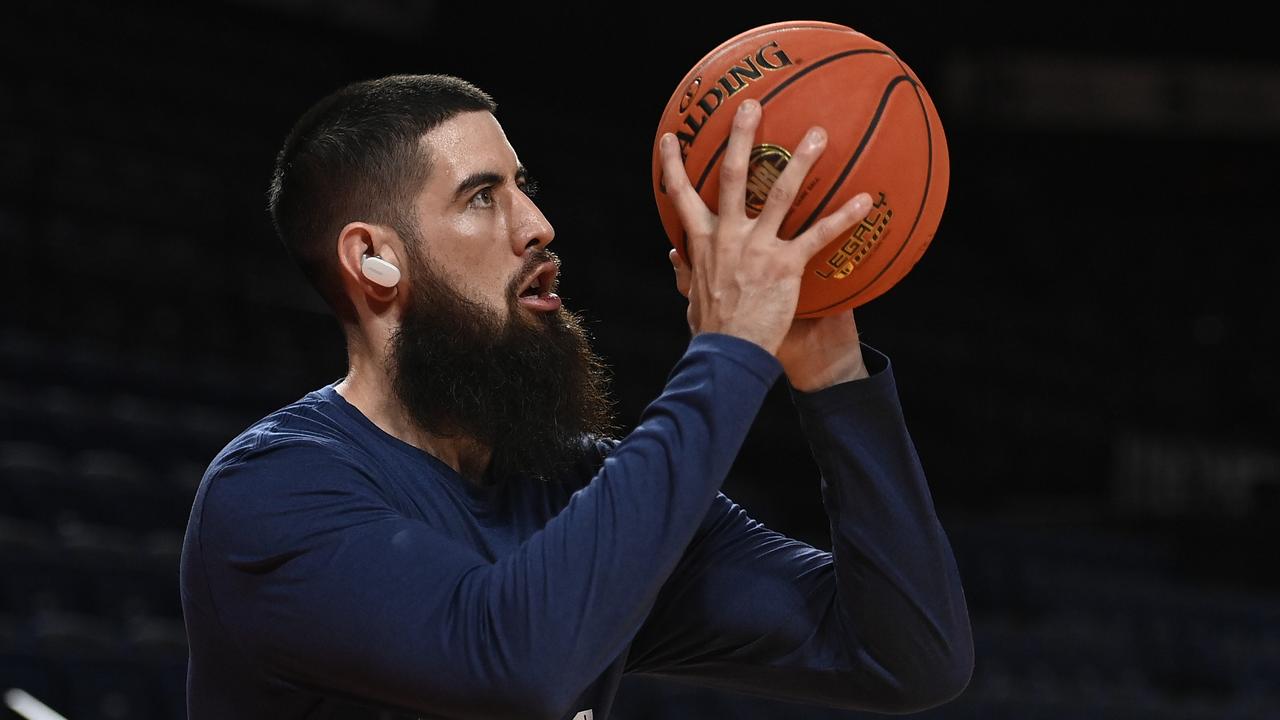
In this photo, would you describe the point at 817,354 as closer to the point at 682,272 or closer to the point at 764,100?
the point at 682,272

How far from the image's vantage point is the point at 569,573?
1287mm

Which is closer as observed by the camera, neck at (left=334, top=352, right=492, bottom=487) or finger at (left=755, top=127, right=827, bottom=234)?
finger at (left=755, top=127, right=827, bottom=234)

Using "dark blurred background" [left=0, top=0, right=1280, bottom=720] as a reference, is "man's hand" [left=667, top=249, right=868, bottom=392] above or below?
above

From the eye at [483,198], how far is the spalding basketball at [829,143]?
0.69ft

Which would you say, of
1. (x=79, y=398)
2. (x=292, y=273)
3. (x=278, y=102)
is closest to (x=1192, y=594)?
(x=292, y=273)

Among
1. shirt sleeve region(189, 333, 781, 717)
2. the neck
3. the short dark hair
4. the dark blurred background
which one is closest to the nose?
the short dark hair

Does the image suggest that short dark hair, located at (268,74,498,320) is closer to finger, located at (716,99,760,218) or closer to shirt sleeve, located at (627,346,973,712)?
finger, located at (716,99,760,218)

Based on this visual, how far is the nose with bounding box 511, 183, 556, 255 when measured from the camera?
1.62m

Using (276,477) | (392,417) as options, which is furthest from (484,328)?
(276,477)

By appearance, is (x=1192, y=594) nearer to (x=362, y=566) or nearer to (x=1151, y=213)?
(x=1151, y=213)

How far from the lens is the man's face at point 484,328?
1.62 m

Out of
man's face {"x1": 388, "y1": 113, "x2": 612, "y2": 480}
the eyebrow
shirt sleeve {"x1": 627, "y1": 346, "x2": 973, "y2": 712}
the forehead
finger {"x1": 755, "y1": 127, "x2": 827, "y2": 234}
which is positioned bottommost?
shirt sleeve {"x1": 627, "y1": 346, "x2": 973, "y2": 712}

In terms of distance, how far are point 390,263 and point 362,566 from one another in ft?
1.35

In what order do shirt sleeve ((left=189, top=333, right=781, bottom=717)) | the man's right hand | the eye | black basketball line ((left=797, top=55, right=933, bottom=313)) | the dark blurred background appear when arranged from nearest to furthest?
shirt sleeve ((left=189, top=333, right=781, bottom=717)) < the man's right hand < black basketball line ((left=797, top=55, right=933, bottom=313)) < the eye < the dark blurred background
